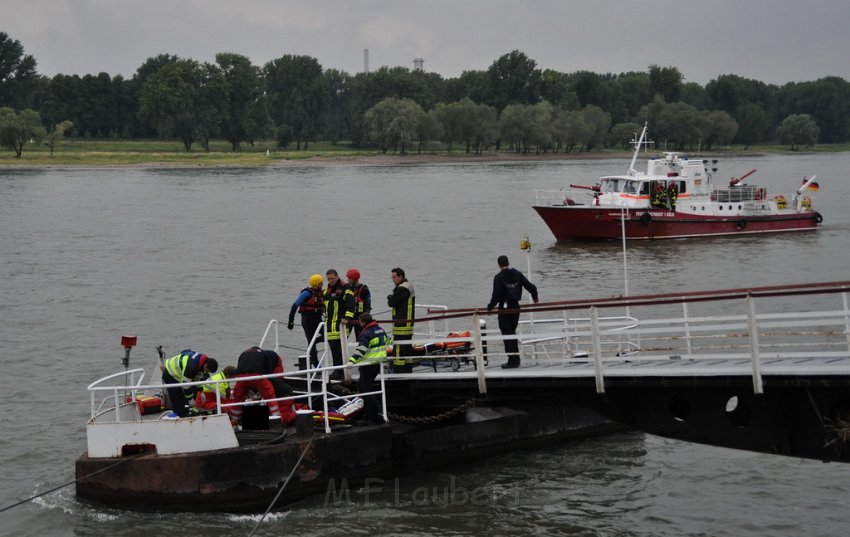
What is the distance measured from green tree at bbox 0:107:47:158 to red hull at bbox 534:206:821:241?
95.1 meters

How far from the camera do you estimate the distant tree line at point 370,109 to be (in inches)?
5827

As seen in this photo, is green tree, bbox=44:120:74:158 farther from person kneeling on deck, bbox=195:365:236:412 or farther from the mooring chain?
the mooring chain

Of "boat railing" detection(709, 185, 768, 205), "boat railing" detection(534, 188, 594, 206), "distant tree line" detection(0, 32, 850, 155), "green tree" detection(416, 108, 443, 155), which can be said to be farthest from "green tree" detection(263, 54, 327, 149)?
"boat railing" detection(709, 185, 768, 205)

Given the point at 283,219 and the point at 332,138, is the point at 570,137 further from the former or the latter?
the point at 283,219

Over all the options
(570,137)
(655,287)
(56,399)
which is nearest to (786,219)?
(655,287)

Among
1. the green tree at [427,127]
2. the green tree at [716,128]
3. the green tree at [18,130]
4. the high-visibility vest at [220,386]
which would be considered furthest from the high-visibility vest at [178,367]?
the green tree at [716,128]

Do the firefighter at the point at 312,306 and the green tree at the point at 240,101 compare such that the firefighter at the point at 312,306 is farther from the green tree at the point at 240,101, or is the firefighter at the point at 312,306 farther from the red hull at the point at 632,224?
the green tree at the point at 240,101

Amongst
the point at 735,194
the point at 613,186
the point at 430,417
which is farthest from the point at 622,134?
the point at 430,417

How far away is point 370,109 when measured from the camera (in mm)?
150875

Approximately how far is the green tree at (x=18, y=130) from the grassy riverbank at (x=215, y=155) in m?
1.48

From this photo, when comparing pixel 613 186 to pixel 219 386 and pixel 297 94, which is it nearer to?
pixel 219 386

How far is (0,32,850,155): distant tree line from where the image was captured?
148 meters

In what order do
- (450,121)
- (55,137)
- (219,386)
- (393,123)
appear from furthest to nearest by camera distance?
(450,121)
(393,123)
(55,137)
(219,386)

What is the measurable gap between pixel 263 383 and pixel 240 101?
478 ft
